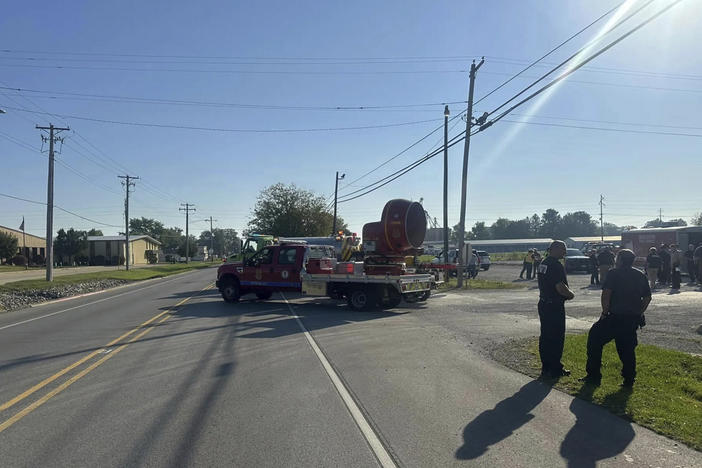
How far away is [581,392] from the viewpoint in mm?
6836

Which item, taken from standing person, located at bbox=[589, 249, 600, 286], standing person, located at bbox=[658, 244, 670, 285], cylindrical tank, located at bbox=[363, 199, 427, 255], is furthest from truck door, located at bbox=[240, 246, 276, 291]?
standing person, located at bbox=[658, 244, 670, 285]

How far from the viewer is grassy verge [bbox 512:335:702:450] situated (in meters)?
5.54

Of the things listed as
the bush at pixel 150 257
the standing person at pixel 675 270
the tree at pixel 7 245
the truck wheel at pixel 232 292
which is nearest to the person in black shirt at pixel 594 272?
the standing person at pixel 675 270

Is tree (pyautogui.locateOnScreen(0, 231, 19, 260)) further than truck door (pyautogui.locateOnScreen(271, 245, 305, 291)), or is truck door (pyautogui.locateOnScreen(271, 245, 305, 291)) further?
tree (pyautogui.locateOnScreen(0, 231, 19, 260))

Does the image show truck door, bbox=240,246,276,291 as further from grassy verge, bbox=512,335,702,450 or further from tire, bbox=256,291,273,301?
grassy verge, bbox=512,335,702,450

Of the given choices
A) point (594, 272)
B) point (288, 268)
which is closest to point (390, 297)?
point (288, 268)

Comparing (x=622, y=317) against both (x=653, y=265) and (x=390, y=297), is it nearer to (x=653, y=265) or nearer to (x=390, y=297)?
(x=390, y=297)

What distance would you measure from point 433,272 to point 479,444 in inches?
586

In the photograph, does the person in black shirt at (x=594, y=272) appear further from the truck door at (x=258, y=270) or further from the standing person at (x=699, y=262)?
the truck door at (x=258, y=270)

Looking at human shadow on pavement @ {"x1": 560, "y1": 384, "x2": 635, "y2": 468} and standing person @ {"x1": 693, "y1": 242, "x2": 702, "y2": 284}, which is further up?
standing person @ {"x1": 693, "y1": 242, "x2": 702, "y2": 284}

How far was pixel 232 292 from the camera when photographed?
19.7 metres

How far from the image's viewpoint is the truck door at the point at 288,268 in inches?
744

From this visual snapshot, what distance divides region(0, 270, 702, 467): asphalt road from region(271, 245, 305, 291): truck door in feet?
22.0

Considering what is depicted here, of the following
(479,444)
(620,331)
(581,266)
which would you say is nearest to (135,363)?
(479,444)
